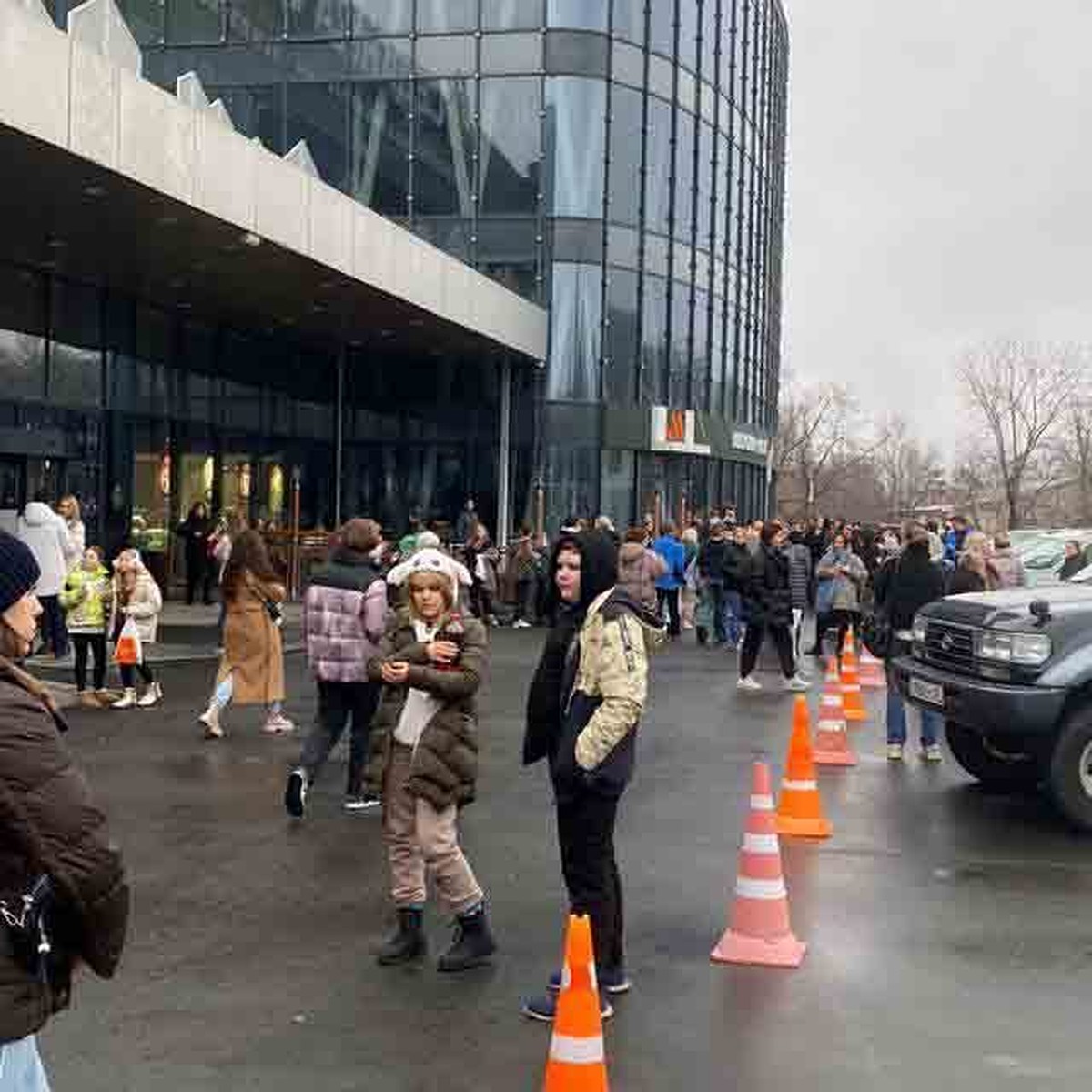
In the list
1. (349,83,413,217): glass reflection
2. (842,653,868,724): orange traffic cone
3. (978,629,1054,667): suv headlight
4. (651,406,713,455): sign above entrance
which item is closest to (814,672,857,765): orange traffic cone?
(978,629,1054,667): suv headlight

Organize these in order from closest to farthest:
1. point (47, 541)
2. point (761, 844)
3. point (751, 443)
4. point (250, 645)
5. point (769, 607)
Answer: point (761, 844)
point (250, 645)
point (47, 541)
point (769, 607)
point (751, 443)

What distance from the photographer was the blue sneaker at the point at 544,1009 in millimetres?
5137

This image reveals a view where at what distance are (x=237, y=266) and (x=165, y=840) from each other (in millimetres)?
13315

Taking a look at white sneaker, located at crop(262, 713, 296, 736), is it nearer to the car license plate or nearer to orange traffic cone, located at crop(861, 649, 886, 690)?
the car license plate

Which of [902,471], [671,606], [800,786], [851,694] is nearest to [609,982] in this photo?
[800,786]

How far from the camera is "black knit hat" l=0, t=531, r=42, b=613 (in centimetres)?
280

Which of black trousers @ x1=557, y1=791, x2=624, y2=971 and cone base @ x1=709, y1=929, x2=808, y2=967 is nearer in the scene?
black trousers @ x1=557, y1=791, x2=624, y2=971

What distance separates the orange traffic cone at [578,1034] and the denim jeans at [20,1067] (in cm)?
169

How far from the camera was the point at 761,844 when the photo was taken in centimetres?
602

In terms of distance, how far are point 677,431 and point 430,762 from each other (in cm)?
2740

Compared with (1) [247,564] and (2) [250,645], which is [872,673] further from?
(1) [247,564]

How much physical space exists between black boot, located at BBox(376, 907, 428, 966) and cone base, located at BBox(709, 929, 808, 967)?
4.17 ft

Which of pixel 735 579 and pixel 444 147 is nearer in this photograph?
pixel 735 579

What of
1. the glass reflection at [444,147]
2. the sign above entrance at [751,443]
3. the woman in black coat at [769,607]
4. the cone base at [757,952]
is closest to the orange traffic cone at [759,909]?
the cone base at [757,952]
